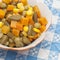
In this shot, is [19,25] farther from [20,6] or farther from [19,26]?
[20,6]

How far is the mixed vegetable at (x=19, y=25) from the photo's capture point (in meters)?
0.79

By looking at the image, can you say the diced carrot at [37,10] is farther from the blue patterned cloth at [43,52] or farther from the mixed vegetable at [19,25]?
the blue patterned cloth at [43,52]

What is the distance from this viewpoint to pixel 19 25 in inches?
31.2

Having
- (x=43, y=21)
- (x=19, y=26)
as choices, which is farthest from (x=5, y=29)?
(x=43, y=21)

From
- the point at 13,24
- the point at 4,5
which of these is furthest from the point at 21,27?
the point at 4,5

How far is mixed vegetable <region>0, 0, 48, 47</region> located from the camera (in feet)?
2.61

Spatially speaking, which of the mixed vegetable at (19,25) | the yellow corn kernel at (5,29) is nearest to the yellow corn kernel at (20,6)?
the mixed vegetable at (19,25)

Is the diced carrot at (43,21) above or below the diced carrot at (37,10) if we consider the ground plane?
below

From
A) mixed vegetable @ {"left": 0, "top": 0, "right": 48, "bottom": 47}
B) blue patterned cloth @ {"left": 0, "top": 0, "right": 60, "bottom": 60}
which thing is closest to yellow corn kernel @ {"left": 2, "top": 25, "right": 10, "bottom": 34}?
mixed vegetable @ {"left": 0, "top": 0, "right": 48, "bottom": 47}

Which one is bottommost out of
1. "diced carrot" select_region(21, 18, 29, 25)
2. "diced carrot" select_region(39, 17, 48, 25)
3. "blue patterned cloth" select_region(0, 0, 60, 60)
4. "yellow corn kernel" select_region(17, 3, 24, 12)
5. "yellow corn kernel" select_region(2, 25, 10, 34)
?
"blue patterned cloth" select_region(0, 0, 60, 60)

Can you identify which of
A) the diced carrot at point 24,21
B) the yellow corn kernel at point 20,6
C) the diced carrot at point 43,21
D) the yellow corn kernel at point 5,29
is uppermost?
the yellow corn kernel at point 20,6

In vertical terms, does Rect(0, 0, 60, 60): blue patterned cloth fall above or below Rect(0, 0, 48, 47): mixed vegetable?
below

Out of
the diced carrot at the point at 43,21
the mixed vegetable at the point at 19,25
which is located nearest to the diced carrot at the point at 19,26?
the mixed vegetable at the point at 19,25

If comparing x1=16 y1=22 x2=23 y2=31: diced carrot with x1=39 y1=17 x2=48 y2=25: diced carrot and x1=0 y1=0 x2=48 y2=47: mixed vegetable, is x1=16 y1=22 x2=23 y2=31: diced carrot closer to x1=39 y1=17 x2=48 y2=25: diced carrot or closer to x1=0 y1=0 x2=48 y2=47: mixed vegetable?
x1=0 y1=0 x2=48 y2=47: mixed vegetable
